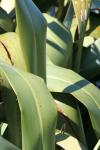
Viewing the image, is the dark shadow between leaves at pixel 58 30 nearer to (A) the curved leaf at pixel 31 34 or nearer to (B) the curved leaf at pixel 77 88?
(B) the curved leaf at pixel 77 88

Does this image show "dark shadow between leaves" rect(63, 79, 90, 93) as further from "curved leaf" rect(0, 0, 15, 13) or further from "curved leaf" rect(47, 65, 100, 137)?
"curved leaf" rect(0, 0, 15, 13)

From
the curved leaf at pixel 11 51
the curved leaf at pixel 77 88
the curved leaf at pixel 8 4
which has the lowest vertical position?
the curved leaf at pixel 77 88

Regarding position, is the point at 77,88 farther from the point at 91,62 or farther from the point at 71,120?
the point at 91,62

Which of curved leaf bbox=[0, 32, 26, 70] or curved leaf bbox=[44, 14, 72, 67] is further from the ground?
curved leaf bbox=[0, 32, 26, 70]

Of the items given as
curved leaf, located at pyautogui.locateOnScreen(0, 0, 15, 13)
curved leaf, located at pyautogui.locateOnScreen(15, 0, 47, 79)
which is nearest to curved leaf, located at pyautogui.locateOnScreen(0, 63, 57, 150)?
curved leaf, located at pyautogui.locateOnScreen(15, 0, 47, 79)

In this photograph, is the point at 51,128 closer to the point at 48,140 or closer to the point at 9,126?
the point at 48,140

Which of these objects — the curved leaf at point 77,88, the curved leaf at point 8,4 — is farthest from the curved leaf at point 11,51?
the curved leaf at point 8,4

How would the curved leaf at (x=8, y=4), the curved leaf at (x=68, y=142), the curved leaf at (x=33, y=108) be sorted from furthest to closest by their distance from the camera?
the curved leaf at (x=8, y=4), the curved leaf at (x=68, y=142), the curved leaf at (x=33, y=108)
